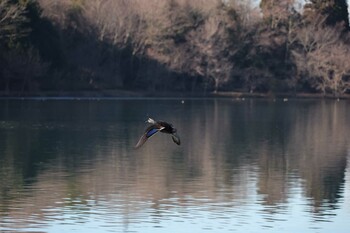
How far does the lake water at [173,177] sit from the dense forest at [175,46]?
2036 cm

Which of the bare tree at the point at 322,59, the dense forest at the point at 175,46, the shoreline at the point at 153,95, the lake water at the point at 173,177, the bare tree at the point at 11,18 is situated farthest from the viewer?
the bare tree at the point at 322,59

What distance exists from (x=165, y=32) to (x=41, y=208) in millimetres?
56771

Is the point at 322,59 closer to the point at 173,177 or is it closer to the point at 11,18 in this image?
the point at 11,18

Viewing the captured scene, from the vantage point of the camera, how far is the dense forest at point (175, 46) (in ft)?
210

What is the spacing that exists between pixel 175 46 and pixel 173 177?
52.6 meters

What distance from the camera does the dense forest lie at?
64.0 m

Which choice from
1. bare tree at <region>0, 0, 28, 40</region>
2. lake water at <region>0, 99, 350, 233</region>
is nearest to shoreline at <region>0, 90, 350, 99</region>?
bare tree at <region>0, 0, 28, 40</region>

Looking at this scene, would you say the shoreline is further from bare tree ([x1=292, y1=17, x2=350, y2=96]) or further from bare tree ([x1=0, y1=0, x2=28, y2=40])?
bare tree ([x1=0, y1=0, x2=28, y2=40])

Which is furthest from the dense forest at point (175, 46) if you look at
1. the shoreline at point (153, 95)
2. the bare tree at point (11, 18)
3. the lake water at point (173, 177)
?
the lake water at point (173, 177)

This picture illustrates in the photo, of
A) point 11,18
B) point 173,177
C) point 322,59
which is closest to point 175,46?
point 322,59

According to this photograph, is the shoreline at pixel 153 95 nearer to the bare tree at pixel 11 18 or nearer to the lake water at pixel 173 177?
the bare tree at pixel 11 18

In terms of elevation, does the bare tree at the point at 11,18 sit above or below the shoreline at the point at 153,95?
above

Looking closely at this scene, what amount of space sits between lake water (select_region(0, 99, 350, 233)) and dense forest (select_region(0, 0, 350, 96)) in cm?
2036

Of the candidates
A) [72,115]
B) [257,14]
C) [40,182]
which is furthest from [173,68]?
[40,182]
